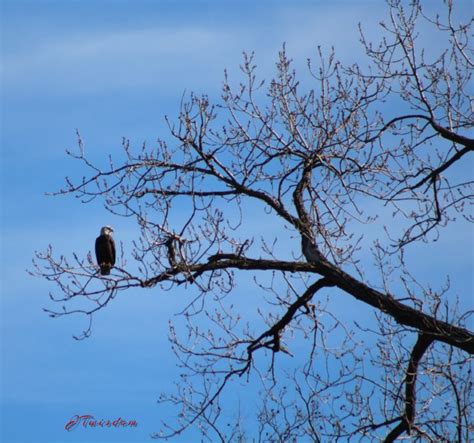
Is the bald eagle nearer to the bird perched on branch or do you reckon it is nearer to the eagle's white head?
the eagle's white head

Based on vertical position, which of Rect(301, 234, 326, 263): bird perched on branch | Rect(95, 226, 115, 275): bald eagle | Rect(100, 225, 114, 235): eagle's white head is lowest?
Rect(301, 234, 326, 263): bird perched on branch

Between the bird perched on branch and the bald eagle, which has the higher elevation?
the bald eagle

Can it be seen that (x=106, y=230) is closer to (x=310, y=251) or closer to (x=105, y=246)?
(x=105, y=246)

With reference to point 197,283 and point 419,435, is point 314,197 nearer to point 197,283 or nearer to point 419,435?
point 197,283

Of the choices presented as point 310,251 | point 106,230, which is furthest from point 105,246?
point 310,251

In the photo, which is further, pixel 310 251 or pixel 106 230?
pixel 106 230

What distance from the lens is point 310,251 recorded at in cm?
710

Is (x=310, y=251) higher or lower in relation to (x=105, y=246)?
lower

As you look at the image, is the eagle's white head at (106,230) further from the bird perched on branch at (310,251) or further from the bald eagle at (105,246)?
the bird perched on branch at (310,251)

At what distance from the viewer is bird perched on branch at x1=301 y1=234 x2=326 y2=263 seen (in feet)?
23.0

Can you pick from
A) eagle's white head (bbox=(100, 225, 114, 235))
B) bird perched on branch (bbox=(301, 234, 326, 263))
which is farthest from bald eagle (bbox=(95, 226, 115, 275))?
bird perched on branch (bbox=(301, 234, 326, 263))

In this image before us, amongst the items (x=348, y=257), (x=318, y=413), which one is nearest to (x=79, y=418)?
(x=318, y=413)

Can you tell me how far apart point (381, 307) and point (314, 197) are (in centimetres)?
114

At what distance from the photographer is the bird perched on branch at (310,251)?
7.00 meters
